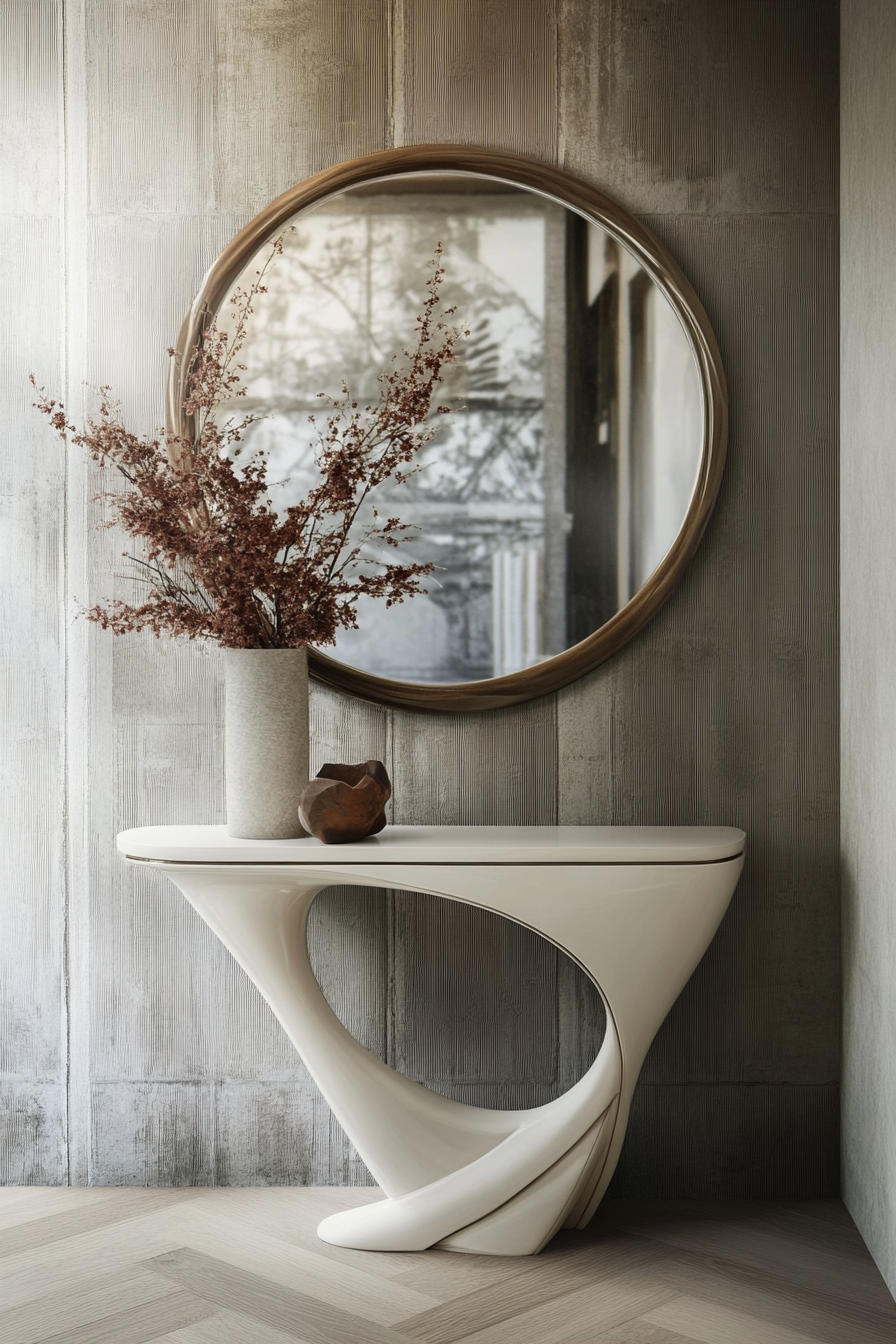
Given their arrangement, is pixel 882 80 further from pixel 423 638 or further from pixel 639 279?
pixel 423 638

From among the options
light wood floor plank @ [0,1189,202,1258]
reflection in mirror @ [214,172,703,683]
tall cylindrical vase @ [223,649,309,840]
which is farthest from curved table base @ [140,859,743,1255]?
reflection in mirror @ [214,172,703,683]

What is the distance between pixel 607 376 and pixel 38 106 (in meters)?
1.27

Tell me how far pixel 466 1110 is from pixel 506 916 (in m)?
0.42

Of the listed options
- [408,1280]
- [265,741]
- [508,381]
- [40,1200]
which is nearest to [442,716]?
[265,741]

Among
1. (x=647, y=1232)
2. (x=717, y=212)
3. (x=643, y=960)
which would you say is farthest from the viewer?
(x=717, y=212)

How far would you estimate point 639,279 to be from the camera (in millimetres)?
2158

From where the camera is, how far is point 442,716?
221 centimetres

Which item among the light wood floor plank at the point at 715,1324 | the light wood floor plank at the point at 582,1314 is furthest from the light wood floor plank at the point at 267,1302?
the light wood floor plank at the point at 715,1324

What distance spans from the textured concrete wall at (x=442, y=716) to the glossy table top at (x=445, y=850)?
0.93 feet

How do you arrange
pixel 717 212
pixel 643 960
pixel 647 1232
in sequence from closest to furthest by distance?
pixel 643 960 < pixel 647 1232 < pixel 717 212

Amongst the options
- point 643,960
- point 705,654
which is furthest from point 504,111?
point 643,960

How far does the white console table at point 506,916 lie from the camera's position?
1.87 m

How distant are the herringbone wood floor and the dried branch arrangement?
1073 millimetres

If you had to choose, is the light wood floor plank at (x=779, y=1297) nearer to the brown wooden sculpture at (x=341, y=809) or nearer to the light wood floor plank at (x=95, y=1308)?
the light wood floor plank at (x=95, y=1308)
